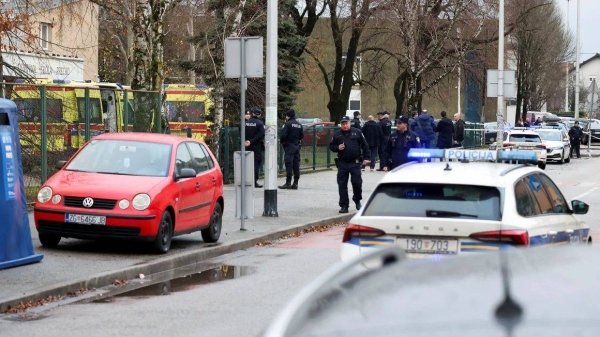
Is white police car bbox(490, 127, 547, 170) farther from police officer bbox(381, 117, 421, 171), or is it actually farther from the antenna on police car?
the antenna on police car

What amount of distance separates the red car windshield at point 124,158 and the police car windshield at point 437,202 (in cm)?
586

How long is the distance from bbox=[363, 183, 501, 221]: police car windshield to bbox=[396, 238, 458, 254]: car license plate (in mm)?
217

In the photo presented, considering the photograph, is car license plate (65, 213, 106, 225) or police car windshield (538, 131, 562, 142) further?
police car windshield (538, 131, 562, 142)

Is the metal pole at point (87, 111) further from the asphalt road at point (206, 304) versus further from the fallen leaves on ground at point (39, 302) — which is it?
the fallen leaves on ground at point (39, 302)

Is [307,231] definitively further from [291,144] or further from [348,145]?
[291,144]

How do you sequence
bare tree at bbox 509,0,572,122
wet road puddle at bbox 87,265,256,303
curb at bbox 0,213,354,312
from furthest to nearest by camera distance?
1. bare tree at bbox 509,0,572,122
2. wet road puddle at bbox 87,265,256,303
3. curb at bbox 0,213,354,312

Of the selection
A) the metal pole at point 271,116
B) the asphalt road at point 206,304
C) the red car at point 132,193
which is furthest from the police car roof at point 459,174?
the metal pole at point 271,116

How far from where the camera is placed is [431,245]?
8680mm

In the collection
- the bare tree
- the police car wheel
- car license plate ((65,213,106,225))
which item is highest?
the bare tree

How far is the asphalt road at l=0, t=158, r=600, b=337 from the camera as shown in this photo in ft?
30.3

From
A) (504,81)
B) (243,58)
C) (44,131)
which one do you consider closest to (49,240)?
(243,58)

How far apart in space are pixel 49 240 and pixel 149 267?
2120mm

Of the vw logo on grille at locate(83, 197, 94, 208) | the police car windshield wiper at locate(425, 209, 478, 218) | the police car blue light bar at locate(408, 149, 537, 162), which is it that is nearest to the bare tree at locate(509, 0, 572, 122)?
the vw logo on grille at locate(83, 197, 94, 208)

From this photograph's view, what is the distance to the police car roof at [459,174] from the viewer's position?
9.05 m
